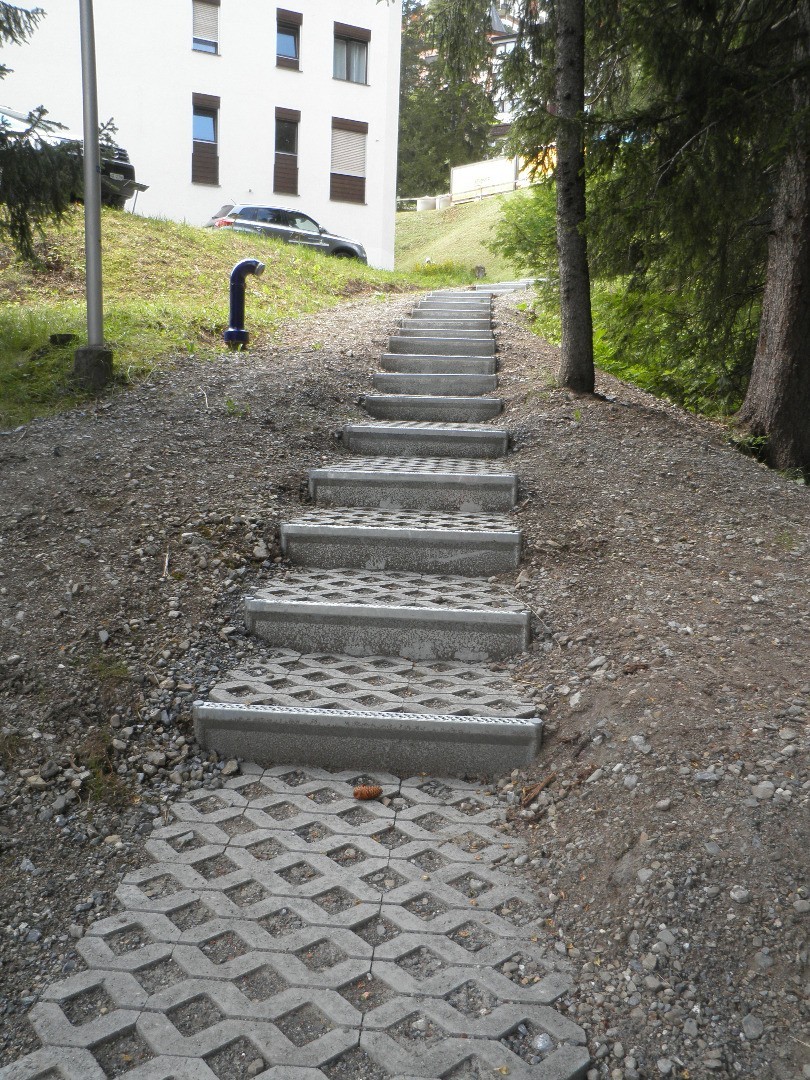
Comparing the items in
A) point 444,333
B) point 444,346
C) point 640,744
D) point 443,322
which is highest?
point 443,322

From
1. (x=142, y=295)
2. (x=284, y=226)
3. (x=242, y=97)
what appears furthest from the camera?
(x=242, y=97)

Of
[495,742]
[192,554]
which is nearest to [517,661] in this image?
[495,742]

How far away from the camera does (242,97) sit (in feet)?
79.9

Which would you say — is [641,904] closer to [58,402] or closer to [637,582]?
[637,582]

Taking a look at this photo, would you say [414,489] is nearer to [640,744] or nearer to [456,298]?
[640,744]

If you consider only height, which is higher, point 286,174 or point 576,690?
point 286,174

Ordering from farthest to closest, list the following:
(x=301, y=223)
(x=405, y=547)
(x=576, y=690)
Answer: (x=301, y=223) → (x=405, y=547) → (x=576, y=690)

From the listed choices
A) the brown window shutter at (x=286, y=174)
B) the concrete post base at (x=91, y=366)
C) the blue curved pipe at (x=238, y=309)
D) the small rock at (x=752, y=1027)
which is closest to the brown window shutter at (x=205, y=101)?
the brown window shutter at (x=286, y=174)

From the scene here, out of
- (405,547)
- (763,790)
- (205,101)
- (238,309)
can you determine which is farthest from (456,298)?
(205,101)

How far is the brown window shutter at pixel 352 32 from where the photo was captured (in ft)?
85.3

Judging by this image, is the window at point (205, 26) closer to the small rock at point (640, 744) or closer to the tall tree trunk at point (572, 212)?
the tall tree trunk at point (572, 212)

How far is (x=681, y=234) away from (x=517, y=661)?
13.0ft

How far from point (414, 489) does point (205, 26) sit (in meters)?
23.5

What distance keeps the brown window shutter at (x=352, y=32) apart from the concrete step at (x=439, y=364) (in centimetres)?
2219
